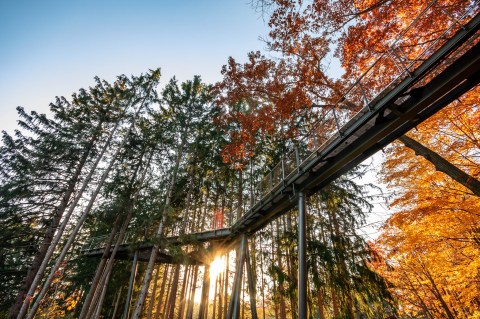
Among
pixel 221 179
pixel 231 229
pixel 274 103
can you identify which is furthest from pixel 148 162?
pixel 274 103

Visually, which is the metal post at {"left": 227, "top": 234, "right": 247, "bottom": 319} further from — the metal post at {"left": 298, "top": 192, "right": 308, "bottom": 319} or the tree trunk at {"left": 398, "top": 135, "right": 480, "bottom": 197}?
the tree trunk at {"left": 398, "top": 135, "right": 480, "bottom": 197}

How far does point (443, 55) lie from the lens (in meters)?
3.88

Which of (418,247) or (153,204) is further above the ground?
(153,204)

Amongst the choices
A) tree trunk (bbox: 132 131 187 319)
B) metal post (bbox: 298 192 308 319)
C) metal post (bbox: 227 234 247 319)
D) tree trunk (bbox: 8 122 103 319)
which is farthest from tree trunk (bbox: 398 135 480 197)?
tree trunk (bbox: 8 122 103 319)

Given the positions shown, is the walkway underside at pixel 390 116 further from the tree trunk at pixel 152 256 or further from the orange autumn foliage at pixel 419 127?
the tree trunk at pixel 152 256

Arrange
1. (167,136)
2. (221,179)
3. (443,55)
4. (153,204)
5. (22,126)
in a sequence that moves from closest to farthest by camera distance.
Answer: (443,55) → (153,204) → (22,126) → (167,136) → (221,179)

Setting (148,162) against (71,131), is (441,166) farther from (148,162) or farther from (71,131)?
(71,131)

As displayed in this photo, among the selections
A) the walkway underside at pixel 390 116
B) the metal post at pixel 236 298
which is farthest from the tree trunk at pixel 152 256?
the walkway underside at pixel 390 116

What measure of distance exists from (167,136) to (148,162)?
2.53 m

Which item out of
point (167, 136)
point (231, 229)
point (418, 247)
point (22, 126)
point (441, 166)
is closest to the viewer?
point (441, 166)

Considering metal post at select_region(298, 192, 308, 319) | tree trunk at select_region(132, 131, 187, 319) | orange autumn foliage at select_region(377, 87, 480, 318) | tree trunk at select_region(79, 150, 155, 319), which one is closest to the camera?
metal post at select_region(298, 192, 308, 319)

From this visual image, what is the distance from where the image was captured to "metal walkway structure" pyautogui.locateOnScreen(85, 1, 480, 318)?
4016mm

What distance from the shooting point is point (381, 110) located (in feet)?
15.8

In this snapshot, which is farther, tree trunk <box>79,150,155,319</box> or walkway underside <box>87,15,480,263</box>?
tree trunk <box>79,150,155,319</box>
